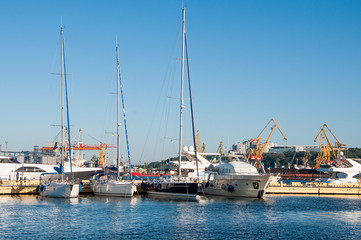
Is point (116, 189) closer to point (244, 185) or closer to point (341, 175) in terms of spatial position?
point (244, 185)

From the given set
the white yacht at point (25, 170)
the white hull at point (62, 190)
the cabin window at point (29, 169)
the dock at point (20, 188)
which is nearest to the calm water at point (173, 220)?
the white hull at point (62, 190)

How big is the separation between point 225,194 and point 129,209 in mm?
22373

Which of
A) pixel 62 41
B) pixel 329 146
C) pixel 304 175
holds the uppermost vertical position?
pixel 62 41

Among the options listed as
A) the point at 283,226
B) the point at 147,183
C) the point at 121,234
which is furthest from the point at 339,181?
the point at 121,234

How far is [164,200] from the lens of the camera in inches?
2292

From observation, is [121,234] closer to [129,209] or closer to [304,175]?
[129,209]

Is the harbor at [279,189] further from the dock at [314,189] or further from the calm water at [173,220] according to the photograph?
the calm water at [173,220]

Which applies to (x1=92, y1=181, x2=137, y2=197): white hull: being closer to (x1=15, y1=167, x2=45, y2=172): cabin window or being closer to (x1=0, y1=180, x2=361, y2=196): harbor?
(x1=0, y1=180, x2=361, y2=196): harbor

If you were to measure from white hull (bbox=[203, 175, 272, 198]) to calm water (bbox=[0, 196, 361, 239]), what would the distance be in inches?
285

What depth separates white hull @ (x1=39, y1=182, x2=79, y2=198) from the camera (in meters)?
59.0

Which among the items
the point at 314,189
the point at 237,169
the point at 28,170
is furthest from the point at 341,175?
the point at 28,170

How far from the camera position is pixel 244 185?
64250mm

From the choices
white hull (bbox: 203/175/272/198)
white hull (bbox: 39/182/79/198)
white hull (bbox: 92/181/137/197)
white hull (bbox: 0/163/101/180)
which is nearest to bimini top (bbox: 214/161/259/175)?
white hull (bbox: 203/175/272/198)

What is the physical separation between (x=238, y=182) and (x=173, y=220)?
26328mm
